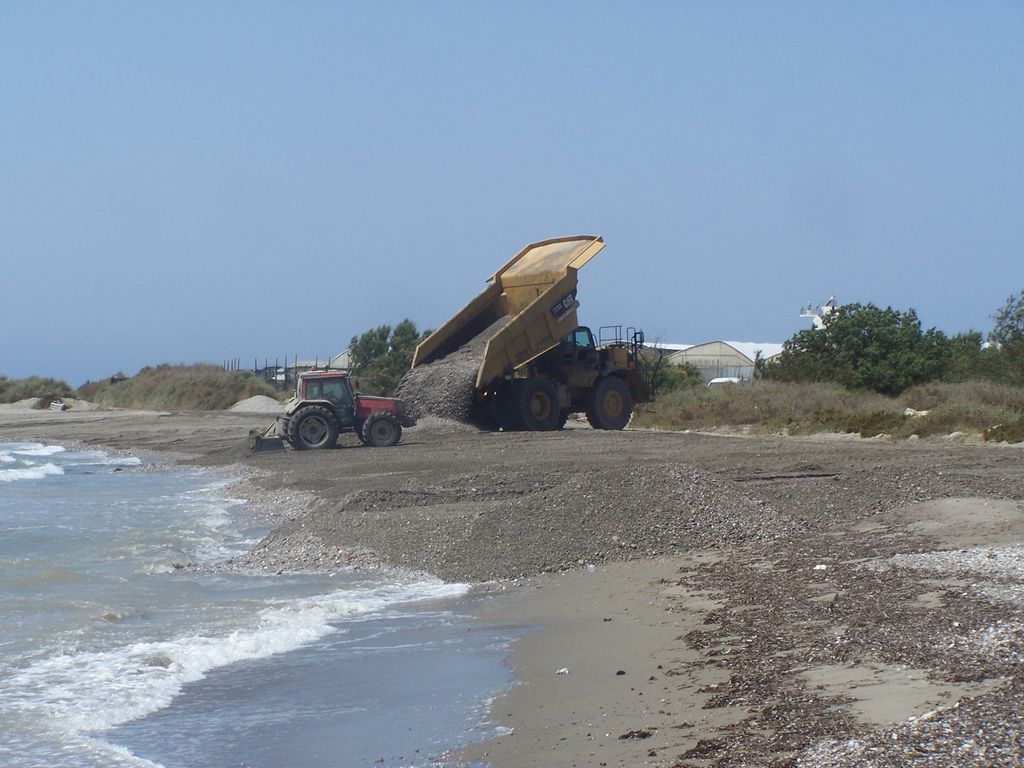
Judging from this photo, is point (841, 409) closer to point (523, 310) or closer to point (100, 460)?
point (523, 310)

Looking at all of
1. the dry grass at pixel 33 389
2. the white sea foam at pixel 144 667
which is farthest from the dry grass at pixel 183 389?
the white sea foam at pixel 144 667

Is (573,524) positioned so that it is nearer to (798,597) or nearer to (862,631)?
(798,597)

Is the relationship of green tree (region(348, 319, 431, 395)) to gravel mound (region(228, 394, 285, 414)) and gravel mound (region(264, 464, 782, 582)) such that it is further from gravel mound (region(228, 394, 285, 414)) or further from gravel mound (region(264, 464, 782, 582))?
gravel mound (region(264, 464, 782, 582))

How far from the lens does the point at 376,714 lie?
21.2 feet

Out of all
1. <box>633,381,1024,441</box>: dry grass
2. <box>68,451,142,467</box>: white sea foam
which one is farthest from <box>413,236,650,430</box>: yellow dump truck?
<box>68,451,142,467</box>: white sea foam

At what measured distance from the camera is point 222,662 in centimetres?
812

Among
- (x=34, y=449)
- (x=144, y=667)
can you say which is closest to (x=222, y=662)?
(x=144, y=667)

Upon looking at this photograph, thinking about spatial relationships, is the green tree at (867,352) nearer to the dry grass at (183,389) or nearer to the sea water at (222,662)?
the sea water at (222,662)

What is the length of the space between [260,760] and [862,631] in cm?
339

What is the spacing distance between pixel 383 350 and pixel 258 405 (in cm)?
661

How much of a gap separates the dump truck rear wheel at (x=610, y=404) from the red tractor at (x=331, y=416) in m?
4.86

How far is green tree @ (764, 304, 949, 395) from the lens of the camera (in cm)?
3266

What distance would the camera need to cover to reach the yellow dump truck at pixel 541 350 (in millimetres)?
24594

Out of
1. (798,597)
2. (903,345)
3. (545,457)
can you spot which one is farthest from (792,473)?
(903,345)
